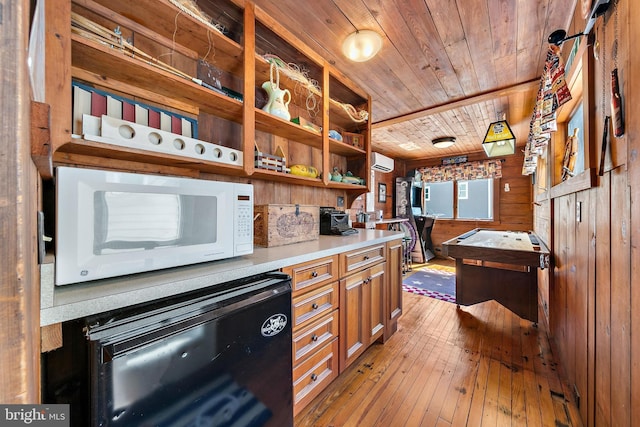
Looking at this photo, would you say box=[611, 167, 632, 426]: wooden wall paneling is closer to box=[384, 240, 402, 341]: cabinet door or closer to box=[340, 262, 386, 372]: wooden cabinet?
box=[340, 262, 386, 372]: wooden cabinet

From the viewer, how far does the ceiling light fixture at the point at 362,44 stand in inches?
64.8

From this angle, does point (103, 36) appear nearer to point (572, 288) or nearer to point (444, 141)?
point (572, 288)

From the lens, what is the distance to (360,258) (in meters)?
1.68

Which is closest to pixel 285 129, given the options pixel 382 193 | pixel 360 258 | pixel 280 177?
pixel 280 177

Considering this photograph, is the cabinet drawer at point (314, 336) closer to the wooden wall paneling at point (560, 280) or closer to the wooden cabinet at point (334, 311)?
the wooden cabinet at point (334, 311)

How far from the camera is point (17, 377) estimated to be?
1.11 ft

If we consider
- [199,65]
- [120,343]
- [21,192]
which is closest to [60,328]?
[120,343]

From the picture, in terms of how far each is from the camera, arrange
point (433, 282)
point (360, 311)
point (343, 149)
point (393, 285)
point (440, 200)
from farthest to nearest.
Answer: point (440, 200) < point (433, 282) < point (343, 149) < point (393, 285) < point (360, 311)

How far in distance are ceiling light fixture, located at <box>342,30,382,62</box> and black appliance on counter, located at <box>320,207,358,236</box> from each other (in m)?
1.22

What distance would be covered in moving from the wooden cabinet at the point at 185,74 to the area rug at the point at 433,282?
233cm

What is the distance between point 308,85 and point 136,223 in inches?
59.6

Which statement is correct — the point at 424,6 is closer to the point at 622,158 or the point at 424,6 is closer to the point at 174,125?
the point at 622,158

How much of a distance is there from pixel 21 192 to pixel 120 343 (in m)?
0.46

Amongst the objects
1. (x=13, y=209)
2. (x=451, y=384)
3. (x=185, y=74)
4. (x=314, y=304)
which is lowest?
(x=451, y=384)
